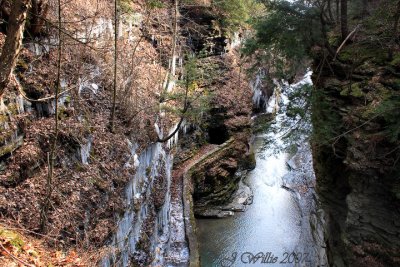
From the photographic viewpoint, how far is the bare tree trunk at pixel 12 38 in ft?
12.0

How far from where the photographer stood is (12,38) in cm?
371

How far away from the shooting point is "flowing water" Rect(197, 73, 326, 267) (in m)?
13.7

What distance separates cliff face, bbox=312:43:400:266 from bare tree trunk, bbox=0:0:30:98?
7295 millimetres

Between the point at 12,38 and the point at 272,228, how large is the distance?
48.8ft

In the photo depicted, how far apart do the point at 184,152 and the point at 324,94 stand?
402 inches

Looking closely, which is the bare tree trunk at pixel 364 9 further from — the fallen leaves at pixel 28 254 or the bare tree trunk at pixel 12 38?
the fallen leaves at pixel 28 254

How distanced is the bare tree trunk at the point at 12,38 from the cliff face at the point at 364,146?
730cm

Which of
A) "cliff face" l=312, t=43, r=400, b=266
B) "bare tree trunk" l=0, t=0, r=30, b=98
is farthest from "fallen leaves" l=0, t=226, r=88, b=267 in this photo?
"cliff face" l=312, t=43, r=400, b=266

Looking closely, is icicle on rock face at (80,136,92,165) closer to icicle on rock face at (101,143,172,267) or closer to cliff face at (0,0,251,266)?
cliff face at (0,0,251,266)

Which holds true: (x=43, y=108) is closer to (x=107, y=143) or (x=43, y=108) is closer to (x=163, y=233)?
(x=107, y=143)

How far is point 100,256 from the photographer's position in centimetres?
611

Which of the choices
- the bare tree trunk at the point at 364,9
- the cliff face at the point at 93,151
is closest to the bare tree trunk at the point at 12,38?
the cliff face at the point at 93,151

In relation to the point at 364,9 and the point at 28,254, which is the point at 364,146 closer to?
the point at 364,9

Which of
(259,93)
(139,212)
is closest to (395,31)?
(139,212)
